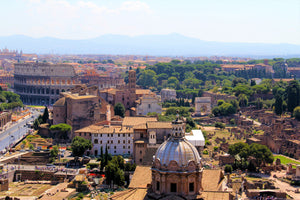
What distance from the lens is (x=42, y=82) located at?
133750 mm

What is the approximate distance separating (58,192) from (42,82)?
8511cm

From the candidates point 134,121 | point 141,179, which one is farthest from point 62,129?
point 141,179

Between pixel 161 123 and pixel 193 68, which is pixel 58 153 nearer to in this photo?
pixel 161 123

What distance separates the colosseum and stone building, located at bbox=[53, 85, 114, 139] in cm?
4650

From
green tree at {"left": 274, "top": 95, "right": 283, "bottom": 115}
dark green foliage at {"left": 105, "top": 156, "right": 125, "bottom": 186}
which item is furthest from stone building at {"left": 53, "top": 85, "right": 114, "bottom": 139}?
green tree at {"left": 274, "top": 95, "right": 283, "bottom": 115}

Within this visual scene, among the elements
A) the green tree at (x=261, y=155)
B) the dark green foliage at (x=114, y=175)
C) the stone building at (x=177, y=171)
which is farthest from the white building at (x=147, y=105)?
the stone building at (x=177, y=171)

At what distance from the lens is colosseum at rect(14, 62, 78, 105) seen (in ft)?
423

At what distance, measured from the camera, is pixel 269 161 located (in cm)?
6400

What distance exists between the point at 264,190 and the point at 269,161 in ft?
48.9

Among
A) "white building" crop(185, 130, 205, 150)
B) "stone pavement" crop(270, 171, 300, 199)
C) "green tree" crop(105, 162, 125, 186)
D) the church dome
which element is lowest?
"stone pavement" crop(270, 171, 300, 199)

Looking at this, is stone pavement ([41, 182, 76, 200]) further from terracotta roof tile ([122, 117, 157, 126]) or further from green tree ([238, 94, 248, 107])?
A: green tree ([238, 94, 248, 107])

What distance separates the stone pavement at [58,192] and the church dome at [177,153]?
16672mm

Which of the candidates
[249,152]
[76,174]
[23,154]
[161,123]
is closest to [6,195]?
[76,174]

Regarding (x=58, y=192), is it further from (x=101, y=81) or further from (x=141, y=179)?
(x=101, y=81)
